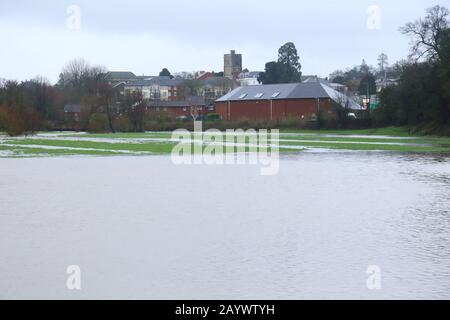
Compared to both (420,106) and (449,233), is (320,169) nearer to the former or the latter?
(449,233)

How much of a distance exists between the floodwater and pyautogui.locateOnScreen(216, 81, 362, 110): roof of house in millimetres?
85596

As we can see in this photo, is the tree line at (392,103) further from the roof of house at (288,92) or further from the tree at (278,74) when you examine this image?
the tree at (278,74)

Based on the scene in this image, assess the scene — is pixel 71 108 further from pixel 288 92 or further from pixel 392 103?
pixel 392 103

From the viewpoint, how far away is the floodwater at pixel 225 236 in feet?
35.8

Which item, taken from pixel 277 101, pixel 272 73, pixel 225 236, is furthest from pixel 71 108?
pixel 225 236

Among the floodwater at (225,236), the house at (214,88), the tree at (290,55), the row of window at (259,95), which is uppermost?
the tree at (290,55)

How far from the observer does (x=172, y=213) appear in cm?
1769

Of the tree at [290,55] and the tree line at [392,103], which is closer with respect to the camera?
the tree line at [392,103]

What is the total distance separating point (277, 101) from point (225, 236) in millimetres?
102183

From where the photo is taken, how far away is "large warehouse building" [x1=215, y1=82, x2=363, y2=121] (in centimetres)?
11188

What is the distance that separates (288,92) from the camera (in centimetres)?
11619

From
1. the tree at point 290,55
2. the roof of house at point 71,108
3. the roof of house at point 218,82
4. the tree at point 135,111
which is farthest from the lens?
the roof of house at point 218,82

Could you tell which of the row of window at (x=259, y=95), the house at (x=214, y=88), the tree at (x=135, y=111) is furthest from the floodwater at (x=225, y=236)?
the house at (x=214, y=88)
